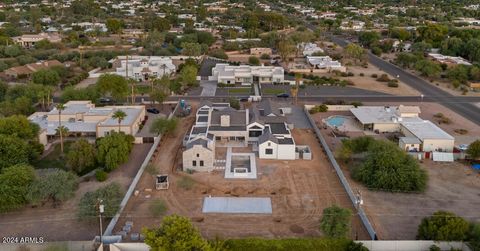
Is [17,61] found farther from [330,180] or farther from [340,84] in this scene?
[330,180]

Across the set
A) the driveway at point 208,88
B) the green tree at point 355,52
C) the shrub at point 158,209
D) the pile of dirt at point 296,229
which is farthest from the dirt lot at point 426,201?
the green tree at point 355,52

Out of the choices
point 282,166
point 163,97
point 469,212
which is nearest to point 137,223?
point 282,166

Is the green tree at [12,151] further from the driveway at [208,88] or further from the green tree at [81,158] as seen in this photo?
the driveway at [208,88]

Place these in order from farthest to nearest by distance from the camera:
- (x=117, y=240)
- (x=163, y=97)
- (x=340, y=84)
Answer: (x=340, y=84) → (x=163, y=97) → (x=117, y=240)

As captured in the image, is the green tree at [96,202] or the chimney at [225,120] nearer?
the green tree at [96,202]

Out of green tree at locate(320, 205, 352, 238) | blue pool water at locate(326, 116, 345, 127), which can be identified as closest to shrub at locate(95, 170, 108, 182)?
green tree at locate(320, 205, 352, 238)

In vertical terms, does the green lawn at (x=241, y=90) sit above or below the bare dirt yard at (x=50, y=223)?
above

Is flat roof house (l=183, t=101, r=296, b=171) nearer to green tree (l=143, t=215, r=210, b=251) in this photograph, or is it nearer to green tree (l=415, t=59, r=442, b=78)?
green tree (l=143, t=215, r=210, b=251)
